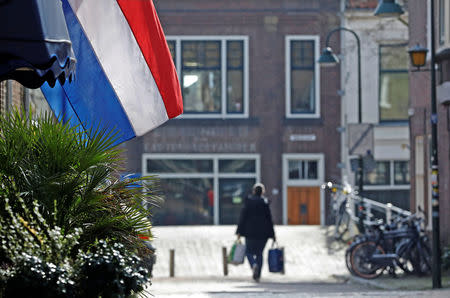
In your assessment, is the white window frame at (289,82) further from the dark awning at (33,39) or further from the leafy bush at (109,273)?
the dark awning at (33,39)

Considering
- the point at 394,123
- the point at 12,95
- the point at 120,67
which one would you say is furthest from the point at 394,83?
the point at 120,67

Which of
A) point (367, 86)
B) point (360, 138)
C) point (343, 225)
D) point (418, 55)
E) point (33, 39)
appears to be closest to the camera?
point (33, 39)

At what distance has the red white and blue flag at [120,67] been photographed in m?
9.59

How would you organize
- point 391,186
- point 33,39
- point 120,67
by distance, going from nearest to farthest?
point 33,39
point 120,67
point 391,186

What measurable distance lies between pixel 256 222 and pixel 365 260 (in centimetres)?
225

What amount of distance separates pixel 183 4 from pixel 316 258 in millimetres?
15997

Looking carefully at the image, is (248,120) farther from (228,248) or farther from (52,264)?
(52,264)

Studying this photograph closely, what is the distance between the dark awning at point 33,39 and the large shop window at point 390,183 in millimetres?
29838

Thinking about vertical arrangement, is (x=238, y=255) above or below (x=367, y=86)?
below

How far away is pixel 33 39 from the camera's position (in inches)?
291

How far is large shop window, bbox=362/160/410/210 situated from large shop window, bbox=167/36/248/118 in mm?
5228

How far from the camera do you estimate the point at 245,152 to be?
3731 centimetres

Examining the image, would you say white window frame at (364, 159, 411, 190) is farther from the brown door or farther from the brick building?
the brick building

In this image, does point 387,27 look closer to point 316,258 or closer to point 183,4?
point 183,4
